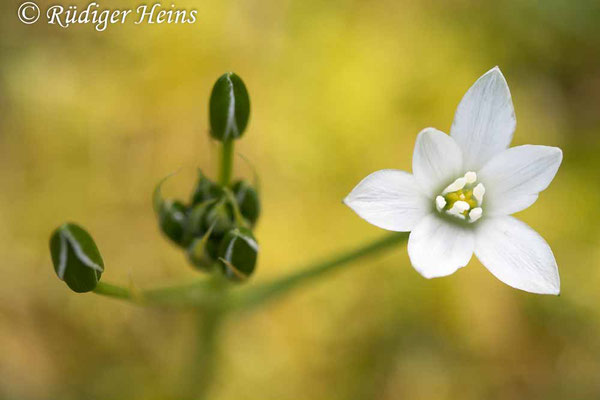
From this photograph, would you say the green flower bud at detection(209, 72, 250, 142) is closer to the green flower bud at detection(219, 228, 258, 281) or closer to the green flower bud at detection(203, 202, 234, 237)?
the green flower bud at detection(203, 202, 234, 237)

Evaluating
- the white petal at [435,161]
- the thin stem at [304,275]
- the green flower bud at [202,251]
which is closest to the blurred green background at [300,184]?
the thin stem at [304,275]

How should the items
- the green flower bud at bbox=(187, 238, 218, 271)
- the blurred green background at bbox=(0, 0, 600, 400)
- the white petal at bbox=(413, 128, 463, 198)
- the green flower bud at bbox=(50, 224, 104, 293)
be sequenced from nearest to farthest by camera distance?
the green flower bud at bbox=(50, 224, 104, 293), the white petal at bbox=(413, 128, 463, 198), the green flower bud at bbox=(187, 238, 218, 271), the blurred green background at bbox=(0, 0, 600, 400)

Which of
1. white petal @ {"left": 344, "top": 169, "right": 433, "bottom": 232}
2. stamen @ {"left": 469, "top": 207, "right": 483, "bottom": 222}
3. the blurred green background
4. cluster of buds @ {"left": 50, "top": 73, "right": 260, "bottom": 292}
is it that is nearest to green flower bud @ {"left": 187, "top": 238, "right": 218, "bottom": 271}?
cluster of buds @ {"left": 50, "top": 73, "right": 260, "bottom": 292}

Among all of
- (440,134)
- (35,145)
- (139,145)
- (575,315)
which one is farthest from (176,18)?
(575,315)

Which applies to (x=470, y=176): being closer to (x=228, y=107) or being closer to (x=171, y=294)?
(x=228, y=107)

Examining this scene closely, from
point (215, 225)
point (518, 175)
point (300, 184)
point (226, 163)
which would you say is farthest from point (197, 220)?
point (300, 184)

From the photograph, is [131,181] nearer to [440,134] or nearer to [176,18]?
[176,18]
